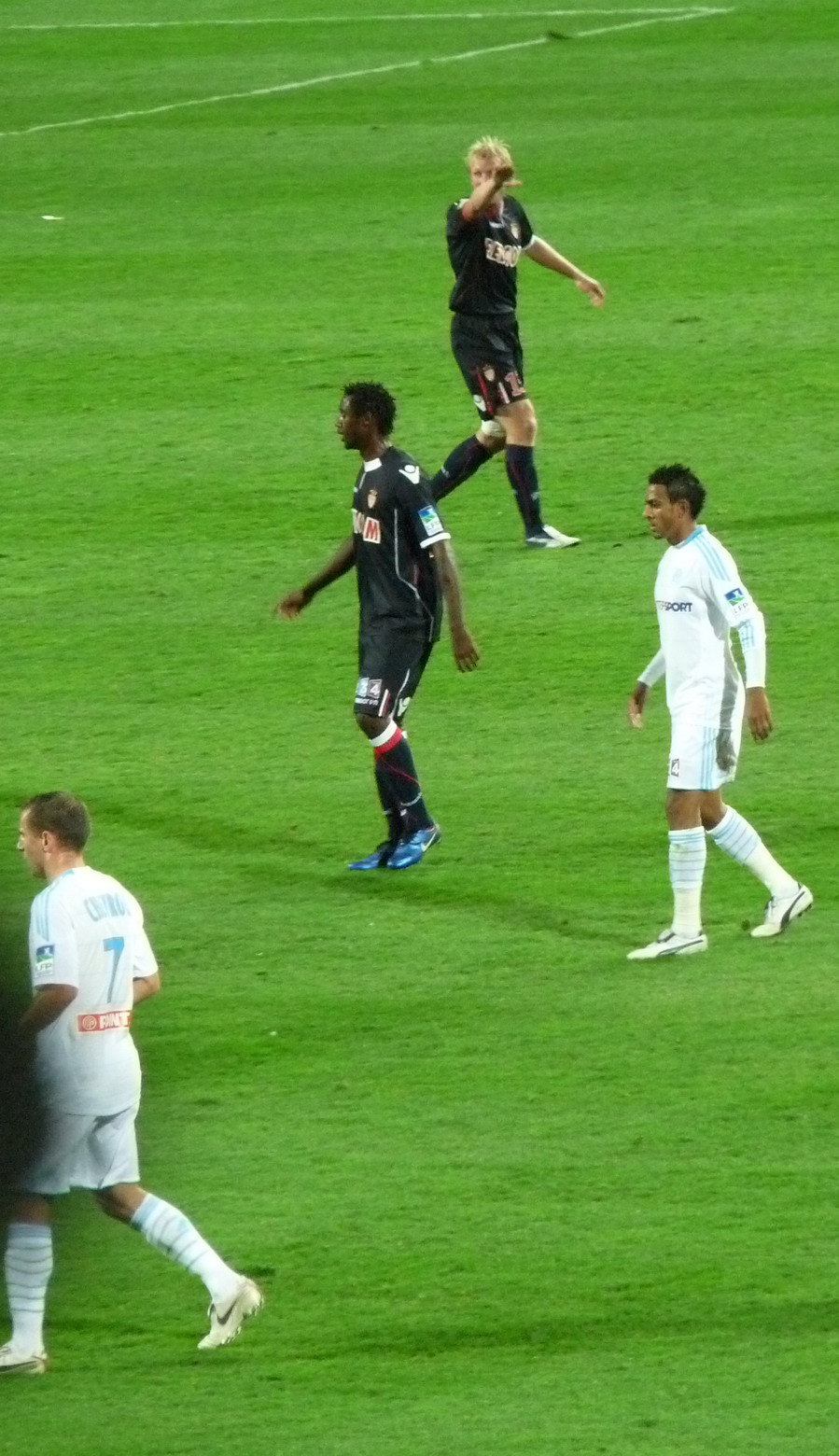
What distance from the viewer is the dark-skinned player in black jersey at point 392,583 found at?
9.27m

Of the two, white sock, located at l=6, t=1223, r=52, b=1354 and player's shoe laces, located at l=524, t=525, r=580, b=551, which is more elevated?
white sock, located at l=6, t=1223, r=52, b=1354

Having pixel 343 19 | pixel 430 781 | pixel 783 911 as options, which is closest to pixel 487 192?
pixel 430 781

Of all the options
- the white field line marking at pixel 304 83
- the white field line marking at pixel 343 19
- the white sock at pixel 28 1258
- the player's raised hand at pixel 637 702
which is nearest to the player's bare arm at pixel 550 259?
the player's raised hand at pixel 637 702

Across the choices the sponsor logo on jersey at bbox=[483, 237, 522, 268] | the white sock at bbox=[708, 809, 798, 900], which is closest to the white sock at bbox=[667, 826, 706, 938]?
the white sock at bbox=[708, 809, 798, 900]

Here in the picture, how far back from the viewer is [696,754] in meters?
8.28

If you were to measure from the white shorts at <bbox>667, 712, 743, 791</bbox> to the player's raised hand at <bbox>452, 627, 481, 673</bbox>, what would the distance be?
3.53 ft

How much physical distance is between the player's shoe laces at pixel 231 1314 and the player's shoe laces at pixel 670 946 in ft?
9.16

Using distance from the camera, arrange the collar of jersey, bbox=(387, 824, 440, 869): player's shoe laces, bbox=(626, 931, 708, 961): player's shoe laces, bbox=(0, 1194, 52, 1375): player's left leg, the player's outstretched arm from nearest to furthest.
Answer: bbox=(0, 1194, 52, 1375): player's left leg
the collar of jersey
bbox=(626, 931, 708, 961): player's shoe laces
bbox=(387, 824, 440, 869): player's shoe laces
the player's outstretched arm

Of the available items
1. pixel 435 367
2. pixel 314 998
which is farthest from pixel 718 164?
pixel 314 998

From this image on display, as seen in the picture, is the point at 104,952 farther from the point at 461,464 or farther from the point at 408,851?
the point at 461,464

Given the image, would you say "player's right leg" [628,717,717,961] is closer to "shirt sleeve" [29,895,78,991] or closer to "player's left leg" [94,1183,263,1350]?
"player's left leg" [94,1183,263,1350]

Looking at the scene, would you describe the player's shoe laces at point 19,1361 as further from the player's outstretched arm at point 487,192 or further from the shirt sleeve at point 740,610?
the player's outstretched arm at point 487,192

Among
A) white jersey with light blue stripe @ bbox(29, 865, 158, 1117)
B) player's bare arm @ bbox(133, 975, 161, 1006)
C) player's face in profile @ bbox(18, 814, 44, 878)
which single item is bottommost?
player's bare arm @ bbox(133, 975, 161, 1006)

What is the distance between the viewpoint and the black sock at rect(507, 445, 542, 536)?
41.8 feet
